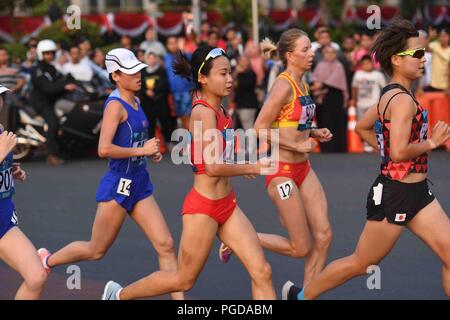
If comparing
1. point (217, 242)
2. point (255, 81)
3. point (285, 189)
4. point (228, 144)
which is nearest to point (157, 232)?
point (285, 189)

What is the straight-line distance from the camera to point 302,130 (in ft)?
28.3

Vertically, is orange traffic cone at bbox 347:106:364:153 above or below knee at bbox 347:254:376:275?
below

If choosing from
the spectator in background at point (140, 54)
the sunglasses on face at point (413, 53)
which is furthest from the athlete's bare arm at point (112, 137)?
the spectator in background at point (140, 54)

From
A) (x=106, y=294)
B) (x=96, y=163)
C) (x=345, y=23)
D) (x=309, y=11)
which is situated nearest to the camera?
(x=106, y=294)

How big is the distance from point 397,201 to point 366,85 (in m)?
11.9

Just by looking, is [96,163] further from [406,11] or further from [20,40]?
[406,11]

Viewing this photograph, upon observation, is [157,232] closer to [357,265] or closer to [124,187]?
[124,187]

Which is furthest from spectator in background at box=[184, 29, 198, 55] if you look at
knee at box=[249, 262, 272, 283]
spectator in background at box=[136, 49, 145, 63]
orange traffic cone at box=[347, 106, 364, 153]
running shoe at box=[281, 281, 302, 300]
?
knee at box=[249, 262, 272, 283]

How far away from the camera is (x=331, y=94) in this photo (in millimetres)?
19109

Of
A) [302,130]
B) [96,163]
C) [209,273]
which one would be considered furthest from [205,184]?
[96,163]

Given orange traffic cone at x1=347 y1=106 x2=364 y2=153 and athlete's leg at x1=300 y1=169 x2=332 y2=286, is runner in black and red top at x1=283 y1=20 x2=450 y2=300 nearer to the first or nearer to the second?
athlete's leg at x1=300 y1=169 x2=332 y2=286

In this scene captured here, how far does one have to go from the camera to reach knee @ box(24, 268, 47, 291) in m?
6.91

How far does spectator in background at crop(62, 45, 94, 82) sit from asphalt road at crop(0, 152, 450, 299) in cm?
147

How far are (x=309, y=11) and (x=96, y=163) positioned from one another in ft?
99.2
